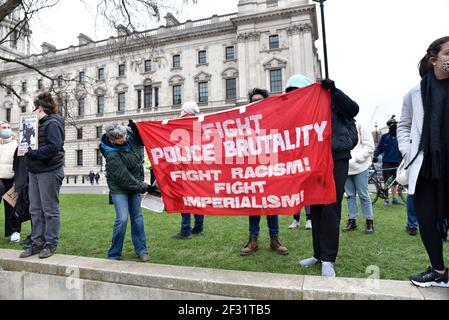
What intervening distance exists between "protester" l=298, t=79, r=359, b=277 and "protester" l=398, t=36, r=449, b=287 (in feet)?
2.06

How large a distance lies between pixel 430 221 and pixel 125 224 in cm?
311

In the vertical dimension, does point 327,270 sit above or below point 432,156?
below

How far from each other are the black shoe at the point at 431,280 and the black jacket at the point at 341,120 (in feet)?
4.12

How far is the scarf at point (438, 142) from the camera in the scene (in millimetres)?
2432

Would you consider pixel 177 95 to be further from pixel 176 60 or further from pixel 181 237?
pixel 181 237

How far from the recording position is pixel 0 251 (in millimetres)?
3811

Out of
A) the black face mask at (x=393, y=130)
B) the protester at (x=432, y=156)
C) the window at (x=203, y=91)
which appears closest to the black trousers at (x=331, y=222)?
the protester at (x=432, y=156)

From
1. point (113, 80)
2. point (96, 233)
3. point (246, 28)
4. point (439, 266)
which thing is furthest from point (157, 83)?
point (439, 266)

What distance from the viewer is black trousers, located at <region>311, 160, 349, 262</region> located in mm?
3119

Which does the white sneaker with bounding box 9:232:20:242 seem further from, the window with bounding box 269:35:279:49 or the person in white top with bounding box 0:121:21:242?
the window with bounding box 269:35:279:49

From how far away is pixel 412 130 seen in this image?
2.69 metres

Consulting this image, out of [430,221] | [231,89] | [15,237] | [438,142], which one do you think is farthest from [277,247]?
[231,89]

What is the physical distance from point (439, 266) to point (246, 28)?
43262mm

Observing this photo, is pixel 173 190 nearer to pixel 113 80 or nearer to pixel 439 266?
pixel 439 266
